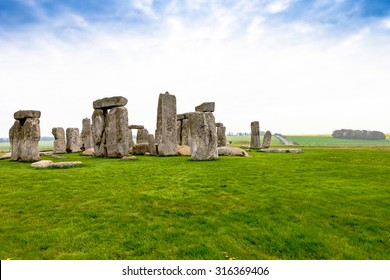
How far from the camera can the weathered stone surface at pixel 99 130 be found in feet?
58.7

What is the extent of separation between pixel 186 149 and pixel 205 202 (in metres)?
12.3

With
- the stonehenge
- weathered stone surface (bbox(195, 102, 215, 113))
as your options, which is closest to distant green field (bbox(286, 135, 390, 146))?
weathered stone surface (bbox(195, 102, 215, 113))

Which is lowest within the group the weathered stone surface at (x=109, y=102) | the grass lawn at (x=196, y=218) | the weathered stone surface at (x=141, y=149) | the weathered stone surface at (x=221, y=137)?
the grass lawn at (x=196, y=218)

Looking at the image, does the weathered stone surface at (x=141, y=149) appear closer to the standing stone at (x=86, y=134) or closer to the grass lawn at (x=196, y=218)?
the standing stone at (x=86, y=134)

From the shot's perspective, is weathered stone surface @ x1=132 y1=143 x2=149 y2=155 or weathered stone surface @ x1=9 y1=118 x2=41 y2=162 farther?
weathered stone surface @ x1=132 y1=143 x2=149 y2=155

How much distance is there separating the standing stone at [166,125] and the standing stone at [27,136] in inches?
262

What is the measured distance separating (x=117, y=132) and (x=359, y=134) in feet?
346

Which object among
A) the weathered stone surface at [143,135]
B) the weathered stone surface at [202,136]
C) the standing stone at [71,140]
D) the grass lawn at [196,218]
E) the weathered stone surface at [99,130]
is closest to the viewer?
the grass lawn at [196,218]

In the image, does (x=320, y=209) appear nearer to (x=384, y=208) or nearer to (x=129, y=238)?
(x=384, y=208)

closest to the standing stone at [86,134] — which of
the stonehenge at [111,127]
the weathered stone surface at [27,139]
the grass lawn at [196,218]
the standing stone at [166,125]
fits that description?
the stonehenge at [111,127]

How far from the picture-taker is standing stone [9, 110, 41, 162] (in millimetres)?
14432

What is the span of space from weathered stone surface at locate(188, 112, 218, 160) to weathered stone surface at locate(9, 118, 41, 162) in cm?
787

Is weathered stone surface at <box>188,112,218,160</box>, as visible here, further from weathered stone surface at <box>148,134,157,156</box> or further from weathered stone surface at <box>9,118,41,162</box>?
weathered stone surface at <box>9,118,41,162</box>
